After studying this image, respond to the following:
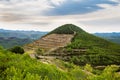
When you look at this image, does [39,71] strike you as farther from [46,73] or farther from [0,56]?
[0,56]

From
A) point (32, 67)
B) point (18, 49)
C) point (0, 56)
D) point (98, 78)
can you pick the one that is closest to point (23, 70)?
point (32, 67)

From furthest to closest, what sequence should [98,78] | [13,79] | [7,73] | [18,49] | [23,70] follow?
[18,49] < [98,78] < [23,70] < [7,73] < [13,79]

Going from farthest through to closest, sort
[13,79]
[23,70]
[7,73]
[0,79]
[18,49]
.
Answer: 1. [18,49]
2. [23,70]
3. [7,73]
4. [0,79]
5. [13,79]

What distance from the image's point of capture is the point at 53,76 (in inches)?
2474

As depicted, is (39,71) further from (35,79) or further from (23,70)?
(35,79)

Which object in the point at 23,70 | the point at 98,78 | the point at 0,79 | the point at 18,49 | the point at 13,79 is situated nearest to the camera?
the point at 13,79

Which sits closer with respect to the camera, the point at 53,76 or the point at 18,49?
the point at 53,76

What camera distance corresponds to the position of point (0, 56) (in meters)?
72.6

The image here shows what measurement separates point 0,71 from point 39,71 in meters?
8.24

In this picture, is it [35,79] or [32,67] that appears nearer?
[35,79]

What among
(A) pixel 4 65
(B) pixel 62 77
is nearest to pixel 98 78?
(B) pixel 62 77

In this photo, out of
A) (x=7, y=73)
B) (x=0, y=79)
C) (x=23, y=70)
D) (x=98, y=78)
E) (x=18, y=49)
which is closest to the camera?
(x=0, y=79)

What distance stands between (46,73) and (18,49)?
90689mm

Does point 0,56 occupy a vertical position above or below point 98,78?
above
